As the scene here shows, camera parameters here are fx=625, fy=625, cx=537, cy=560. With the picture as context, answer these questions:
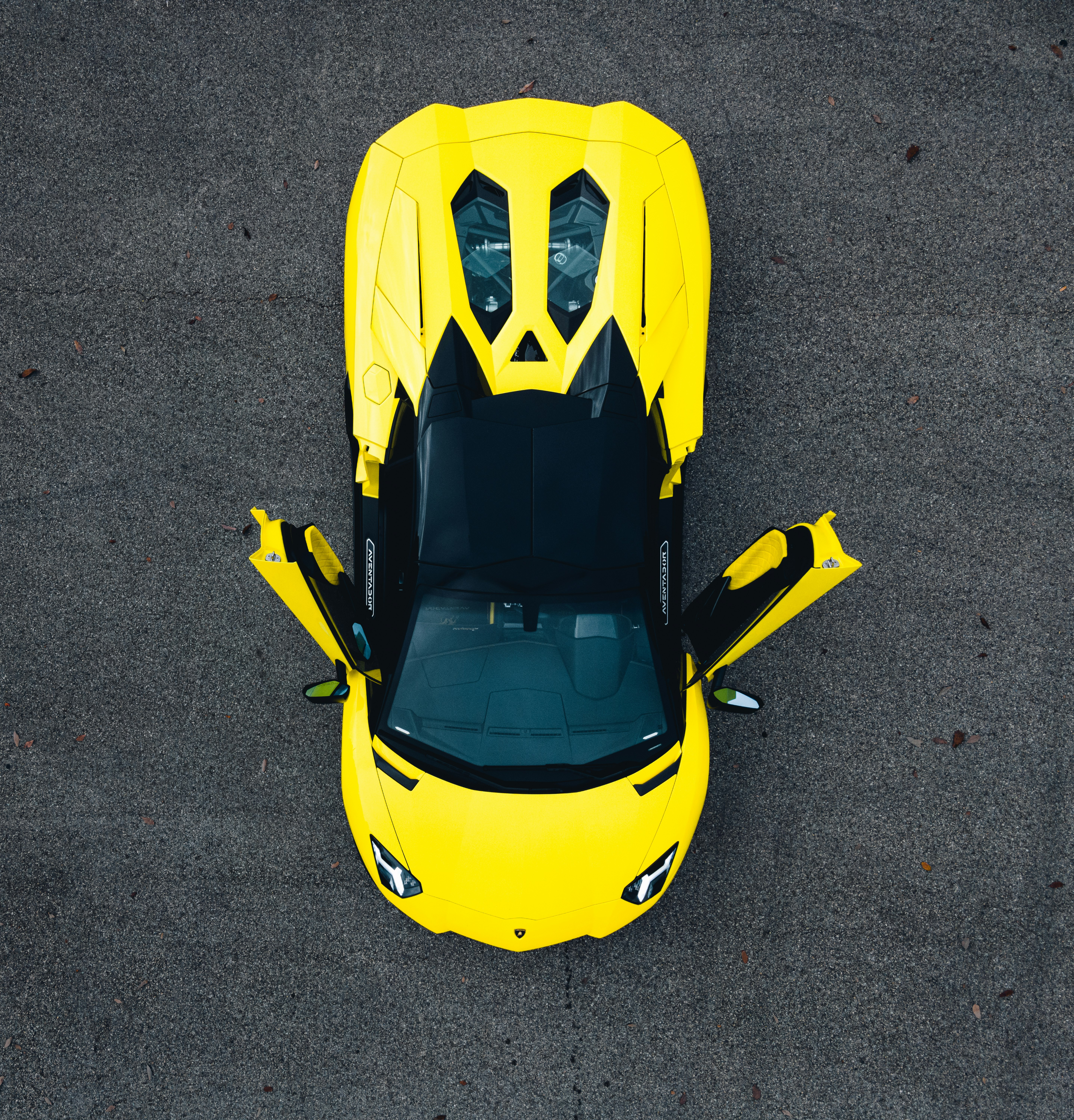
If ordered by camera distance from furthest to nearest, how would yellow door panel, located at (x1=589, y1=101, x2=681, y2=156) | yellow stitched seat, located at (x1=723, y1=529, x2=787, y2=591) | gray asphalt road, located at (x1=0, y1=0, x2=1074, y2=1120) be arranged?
1. gray asphalt road, located at (x1=0, y1=0, x2=1074, y2=1120)
2. yellow door panel, located at (x1=589, y1=101, x2=681, y2=156)
3. yellow stitched seat, located at (x1=723, y1=529, x2=787, y2=591)

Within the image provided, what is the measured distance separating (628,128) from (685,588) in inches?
88.3

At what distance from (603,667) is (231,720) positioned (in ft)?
7.35

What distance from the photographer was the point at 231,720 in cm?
347

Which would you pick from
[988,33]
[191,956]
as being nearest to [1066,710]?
[988,33]

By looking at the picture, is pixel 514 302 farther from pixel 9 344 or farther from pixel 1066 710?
pixel 1066 710

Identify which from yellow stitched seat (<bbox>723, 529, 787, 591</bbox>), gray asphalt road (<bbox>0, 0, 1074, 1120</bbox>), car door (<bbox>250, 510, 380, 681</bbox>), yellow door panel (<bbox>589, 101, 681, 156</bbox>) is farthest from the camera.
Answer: gray asphalt road (<bbox>0, 0, 1074, 1120</bbox>)

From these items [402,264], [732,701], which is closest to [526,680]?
[732,701]

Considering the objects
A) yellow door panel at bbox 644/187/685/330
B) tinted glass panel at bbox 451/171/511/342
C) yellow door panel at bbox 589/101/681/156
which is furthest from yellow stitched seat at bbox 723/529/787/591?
yellow door panel at bbox 589/101/681/156

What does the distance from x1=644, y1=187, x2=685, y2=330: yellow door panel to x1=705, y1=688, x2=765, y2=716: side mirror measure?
64.7 inches

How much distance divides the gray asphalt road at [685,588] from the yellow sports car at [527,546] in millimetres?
863

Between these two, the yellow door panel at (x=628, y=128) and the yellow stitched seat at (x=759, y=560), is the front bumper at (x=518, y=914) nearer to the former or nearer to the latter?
the yellow stitched seat at (x=759, y=560)

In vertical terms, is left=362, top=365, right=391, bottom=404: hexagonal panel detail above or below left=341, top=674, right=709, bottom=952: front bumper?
above

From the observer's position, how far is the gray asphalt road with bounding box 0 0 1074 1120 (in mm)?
3344

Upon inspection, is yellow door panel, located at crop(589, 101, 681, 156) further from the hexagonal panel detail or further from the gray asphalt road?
the hexagonal panel detail
